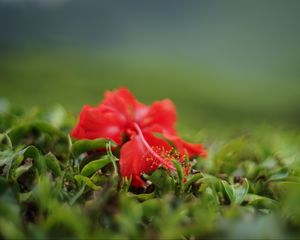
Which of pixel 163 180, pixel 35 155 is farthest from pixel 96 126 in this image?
pixel 163 180

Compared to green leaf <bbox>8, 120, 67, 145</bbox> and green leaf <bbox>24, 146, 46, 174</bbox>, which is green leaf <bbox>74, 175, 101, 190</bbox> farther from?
green leaf <bbox>8, 120, 67, 145</bbox>

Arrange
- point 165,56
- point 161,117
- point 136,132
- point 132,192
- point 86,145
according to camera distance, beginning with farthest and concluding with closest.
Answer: point 165,56
point 161,117
point 136,132
point 86,145
point 132,192

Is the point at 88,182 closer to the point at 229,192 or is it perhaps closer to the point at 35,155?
the point at 35,155

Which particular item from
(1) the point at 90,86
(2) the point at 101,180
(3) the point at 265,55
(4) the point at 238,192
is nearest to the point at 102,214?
(2) the point at 101,180

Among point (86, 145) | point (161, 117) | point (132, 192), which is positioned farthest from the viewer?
point (161, 117)

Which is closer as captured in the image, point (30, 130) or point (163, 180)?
point (163, 180)

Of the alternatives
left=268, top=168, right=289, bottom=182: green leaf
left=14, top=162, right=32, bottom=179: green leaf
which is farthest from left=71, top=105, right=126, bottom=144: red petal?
left=268, top=168, right=289, bottom=182: green leaf

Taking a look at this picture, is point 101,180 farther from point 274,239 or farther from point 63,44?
point 63,44
